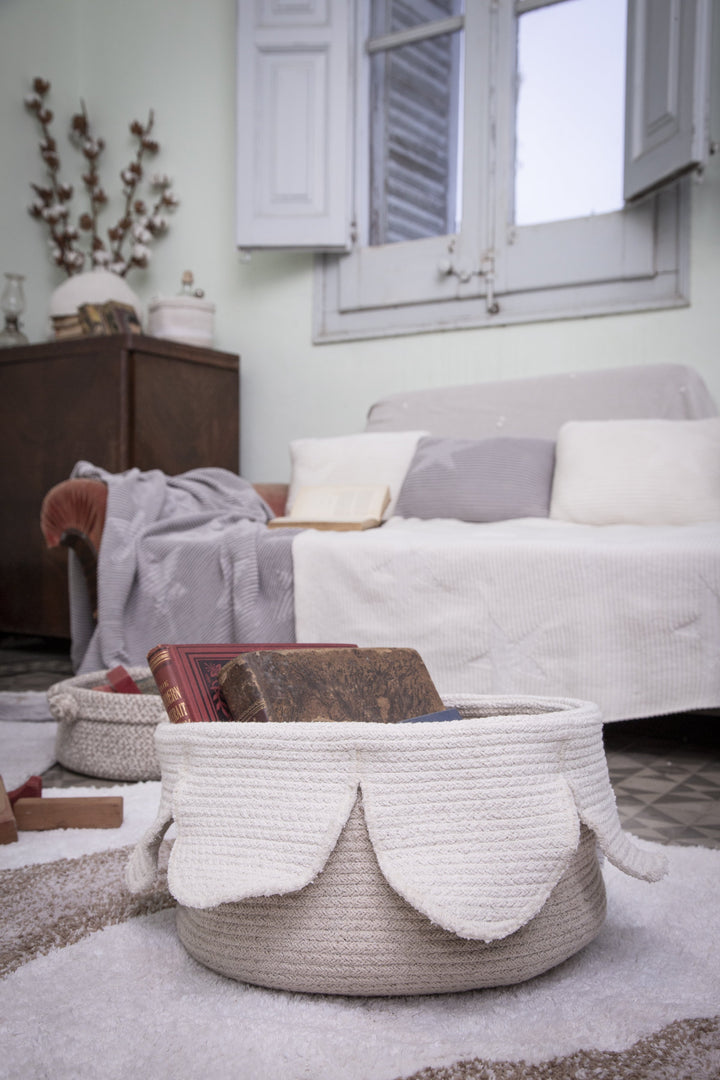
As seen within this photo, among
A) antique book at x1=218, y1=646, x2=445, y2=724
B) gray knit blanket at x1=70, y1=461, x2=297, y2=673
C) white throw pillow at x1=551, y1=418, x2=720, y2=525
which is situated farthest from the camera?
white throw pillow at x1=551, y1=418, x2=720, y2=525

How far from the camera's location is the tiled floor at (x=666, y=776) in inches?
53.3

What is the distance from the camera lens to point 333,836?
78 cm

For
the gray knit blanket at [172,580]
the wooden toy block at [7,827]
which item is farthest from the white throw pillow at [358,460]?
the wooden toy block at [7,827]

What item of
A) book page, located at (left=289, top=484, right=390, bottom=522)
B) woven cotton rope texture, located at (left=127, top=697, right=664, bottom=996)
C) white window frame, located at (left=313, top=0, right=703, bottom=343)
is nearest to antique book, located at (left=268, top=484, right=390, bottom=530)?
book page, located at (left=289, top=484, right=390, bottom=522)

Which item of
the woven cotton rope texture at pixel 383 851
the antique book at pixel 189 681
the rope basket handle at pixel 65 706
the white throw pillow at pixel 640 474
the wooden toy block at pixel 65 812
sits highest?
the white throw pillow at pixel 640 474

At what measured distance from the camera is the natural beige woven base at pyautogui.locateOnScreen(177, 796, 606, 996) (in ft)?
2.59

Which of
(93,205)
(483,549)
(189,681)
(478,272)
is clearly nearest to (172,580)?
(483,549)

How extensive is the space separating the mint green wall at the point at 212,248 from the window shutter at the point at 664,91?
1.55 feet

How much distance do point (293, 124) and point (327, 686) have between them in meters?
3.01

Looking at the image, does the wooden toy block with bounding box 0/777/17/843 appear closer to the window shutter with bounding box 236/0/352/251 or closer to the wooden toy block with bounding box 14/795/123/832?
the wooden toy block with bounding box 14/795/123/832

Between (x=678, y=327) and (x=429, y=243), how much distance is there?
3.11 ft

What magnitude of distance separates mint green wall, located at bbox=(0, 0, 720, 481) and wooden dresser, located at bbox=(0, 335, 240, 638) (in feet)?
1.05

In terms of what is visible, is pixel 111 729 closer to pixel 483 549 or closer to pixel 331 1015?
pixel 483 549

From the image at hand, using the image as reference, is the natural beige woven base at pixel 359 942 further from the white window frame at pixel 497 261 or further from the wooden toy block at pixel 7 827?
the white window frame at pixel 497 261
